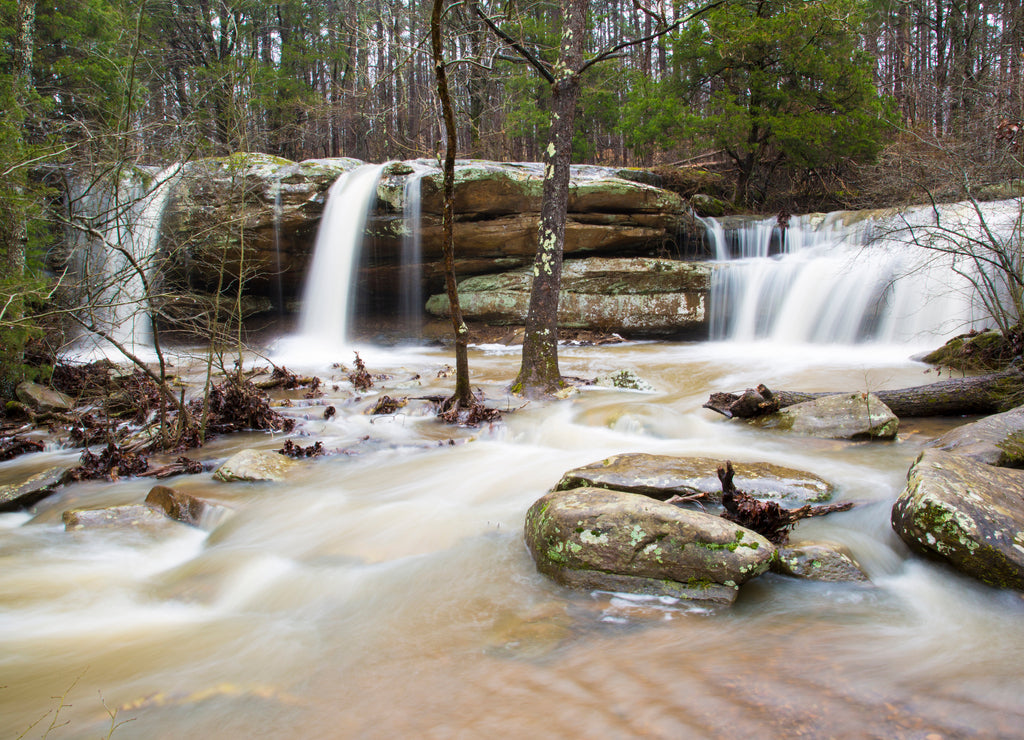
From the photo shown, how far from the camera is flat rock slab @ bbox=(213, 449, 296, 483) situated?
4.98m

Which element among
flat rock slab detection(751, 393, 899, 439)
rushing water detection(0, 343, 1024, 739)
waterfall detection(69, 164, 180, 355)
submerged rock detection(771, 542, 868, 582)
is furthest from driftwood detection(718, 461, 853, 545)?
waterfall detection(69, 164, 180, 355)

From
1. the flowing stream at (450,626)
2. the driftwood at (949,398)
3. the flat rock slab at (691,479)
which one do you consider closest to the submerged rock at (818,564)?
the flowing stream at (450,626)

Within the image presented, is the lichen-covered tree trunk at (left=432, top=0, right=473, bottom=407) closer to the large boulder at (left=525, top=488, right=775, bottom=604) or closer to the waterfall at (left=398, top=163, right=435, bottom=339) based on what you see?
the large boulder at (left=525, top=488, right=775, bottom=604)

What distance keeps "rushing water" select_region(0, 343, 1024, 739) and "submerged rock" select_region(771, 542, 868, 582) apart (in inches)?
4.0

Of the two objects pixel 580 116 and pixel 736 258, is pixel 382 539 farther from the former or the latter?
pixel 580 116

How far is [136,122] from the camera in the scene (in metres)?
9.89

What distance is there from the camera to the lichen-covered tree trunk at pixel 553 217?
22.5 feet

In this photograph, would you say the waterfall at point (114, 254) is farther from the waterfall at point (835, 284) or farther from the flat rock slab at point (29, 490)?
the waterfall at point (835, 284)

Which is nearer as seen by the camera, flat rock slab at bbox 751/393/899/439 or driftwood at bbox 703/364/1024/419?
flat rock slab at bbox 751/393/899/439

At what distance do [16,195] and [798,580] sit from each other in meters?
8.56

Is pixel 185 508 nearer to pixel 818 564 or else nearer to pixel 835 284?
pixel 818 564

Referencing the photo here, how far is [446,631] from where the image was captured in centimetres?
278

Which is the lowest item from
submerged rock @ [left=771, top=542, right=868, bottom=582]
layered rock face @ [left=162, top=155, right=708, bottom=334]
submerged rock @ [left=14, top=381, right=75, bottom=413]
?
submerged rock @ [left=771, top=542, right=868, bottom=582]

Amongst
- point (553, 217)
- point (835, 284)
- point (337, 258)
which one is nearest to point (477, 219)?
point (337, 258)
